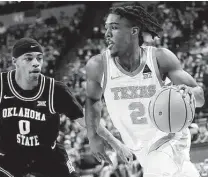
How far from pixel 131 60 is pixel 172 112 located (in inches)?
23.9

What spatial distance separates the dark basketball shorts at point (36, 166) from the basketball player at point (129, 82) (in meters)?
0.42

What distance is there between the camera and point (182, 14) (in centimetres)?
1298

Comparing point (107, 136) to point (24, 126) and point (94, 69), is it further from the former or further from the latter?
point (24, 126)

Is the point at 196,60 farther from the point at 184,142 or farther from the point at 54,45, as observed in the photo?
the point at 184,142

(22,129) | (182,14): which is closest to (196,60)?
(182,14)

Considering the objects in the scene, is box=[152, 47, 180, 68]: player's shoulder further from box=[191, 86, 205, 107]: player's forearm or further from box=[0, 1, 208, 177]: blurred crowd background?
box=[0, 1, 208, 177]: blurred crowd background

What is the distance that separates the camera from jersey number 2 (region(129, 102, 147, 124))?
370 cm

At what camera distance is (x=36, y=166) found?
333 cm

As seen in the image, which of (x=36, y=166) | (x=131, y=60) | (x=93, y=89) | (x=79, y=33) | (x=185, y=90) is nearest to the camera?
(x=185, y=90)

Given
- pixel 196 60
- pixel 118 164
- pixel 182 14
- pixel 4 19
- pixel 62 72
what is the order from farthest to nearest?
pixel 4 19, pixel 182 14, pixel 62 72, pixel 196 60, pixel 118 164

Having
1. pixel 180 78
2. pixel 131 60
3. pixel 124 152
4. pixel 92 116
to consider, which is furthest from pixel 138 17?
pixel 124 152

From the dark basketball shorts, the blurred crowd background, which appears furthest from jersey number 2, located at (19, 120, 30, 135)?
the blurred crowd background

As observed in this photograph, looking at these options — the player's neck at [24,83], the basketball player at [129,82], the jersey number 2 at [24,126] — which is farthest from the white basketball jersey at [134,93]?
the jersey number 2 at [24,126]

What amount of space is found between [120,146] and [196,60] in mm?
7003
